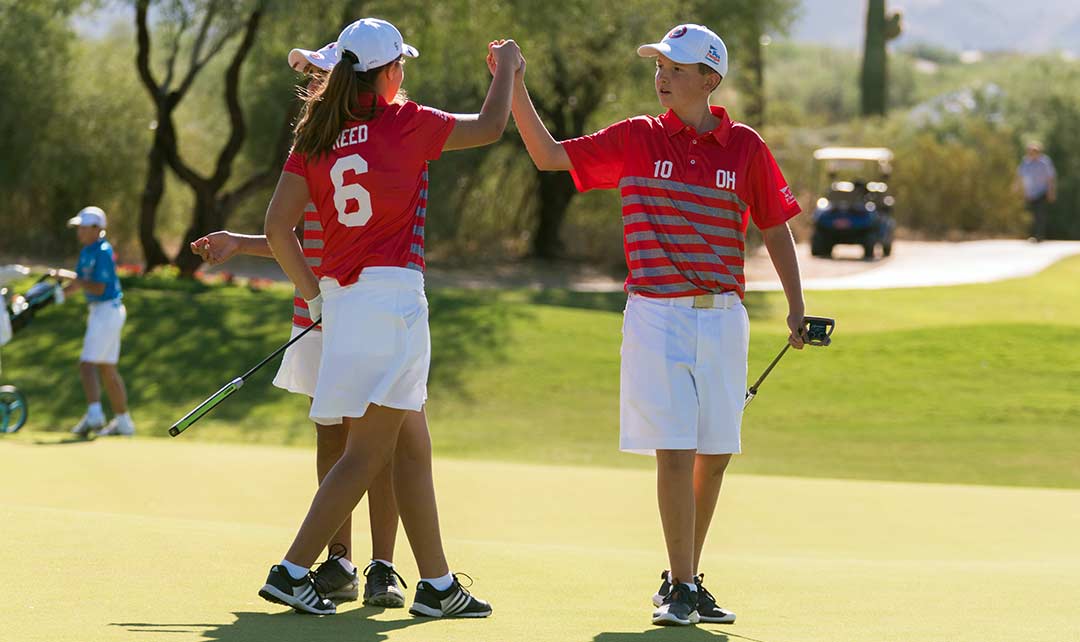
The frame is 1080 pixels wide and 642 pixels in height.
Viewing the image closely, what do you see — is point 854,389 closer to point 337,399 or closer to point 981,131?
point 337,399

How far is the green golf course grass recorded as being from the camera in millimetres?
13945

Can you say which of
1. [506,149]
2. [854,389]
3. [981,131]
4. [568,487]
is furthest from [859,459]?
[981,131]

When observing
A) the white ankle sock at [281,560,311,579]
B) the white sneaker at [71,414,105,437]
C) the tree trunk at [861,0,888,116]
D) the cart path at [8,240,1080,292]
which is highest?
the tree trunk at [861,0,888,116]

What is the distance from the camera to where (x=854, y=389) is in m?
16.3

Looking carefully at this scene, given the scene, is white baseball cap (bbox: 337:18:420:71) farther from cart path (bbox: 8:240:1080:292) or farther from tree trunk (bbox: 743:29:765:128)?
tree trunk (bbox: 743:29:765:128)

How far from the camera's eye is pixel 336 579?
571cm

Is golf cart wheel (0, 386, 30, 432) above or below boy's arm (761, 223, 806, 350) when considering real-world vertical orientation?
below

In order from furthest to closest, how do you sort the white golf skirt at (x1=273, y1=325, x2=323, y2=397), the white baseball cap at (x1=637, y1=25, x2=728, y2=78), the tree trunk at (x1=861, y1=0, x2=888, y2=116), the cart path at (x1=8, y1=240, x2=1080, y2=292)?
the tree trunk at (x1=861, y1=0, x2=888, y2=116) → the cart path at (x1=8, y1=240, x2=1080, y2=292) → the white golf skirt at (x1=273, y1=325, x2=323, y2=397) → the white baseball cap at (x1=637, y1=25, x2=728, y2=78)

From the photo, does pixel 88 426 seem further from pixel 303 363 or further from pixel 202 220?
pixel 202 220

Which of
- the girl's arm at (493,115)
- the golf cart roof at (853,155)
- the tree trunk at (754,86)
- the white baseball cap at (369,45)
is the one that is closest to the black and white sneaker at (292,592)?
the girl's arm at (493,115)

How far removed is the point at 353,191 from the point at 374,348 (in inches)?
19.9

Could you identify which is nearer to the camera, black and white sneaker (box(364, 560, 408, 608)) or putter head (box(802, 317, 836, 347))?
black and white sneaker (box(364, 560, 408, 608))

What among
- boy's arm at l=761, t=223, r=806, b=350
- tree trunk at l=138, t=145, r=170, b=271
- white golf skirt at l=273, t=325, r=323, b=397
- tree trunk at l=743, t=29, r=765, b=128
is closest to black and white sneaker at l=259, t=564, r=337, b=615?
white golf skirt at l=273, t=325, r=323, b=397

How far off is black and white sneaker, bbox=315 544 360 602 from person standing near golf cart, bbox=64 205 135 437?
7699mm
